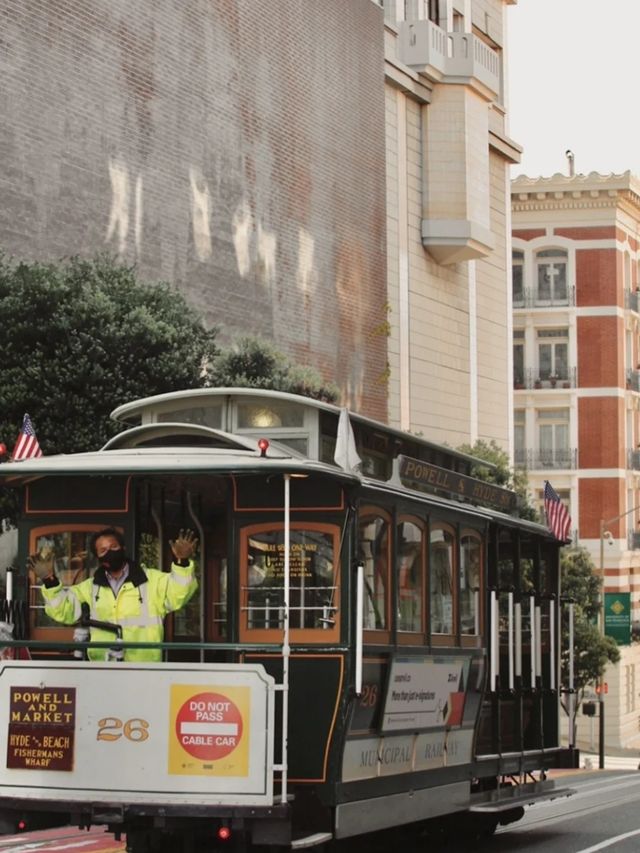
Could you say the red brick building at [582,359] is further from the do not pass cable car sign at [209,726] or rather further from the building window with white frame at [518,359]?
the do not pass cable car sign at [209,726]

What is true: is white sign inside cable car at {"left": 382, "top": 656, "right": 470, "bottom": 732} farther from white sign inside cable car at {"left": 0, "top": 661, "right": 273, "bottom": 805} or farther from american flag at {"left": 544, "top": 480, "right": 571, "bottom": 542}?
american flag at {"left": 544, "top": 480, "right": 571, "bottom": 542}

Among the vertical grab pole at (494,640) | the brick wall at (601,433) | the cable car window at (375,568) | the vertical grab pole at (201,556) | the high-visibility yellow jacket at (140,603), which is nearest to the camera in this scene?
the high-visibility yellow jacket at (140,603)

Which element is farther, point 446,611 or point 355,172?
point 355,172

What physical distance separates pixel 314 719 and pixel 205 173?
2706 centimetres

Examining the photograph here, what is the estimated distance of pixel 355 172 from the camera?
4631 centimetres

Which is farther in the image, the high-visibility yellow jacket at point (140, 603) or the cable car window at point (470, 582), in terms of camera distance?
the cable car window at point (470, 582)

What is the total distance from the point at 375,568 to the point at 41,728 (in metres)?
2.77

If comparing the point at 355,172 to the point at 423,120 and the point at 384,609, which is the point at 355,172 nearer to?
the point at 423,120

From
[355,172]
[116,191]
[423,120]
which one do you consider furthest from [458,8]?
[116,191]

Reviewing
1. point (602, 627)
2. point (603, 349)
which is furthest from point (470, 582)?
point (603, 349)

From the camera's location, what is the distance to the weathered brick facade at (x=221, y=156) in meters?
31.9

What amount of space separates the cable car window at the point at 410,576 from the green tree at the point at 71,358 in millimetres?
12613

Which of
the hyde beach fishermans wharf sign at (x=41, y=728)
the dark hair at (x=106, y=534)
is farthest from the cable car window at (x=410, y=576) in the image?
the hyde beach fishermans wharf sign at (x=41, y=728)

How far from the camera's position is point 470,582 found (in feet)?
49.5
